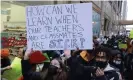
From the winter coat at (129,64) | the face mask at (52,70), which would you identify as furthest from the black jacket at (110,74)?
the winter coat at (129,64)

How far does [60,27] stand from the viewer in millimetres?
4793

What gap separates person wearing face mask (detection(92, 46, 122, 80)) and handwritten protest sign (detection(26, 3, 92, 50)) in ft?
0.64

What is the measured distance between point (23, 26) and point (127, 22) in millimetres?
72495

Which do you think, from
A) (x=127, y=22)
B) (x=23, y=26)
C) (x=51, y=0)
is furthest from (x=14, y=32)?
(x=127, y=22)

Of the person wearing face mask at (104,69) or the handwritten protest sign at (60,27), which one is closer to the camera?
the person wearing face mask at (104,69)

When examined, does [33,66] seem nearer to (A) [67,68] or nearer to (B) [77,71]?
(A) [67,68]

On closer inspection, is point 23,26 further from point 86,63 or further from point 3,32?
point 86,63

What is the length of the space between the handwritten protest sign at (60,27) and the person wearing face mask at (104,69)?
0.64 feet

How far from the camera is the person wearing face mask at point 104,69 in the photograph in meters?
4.31

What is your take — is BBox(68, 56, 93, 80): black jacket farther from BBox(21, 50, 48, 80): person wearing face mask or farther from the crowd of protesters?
BBox(21, 50, 48, 80): person wearing face mask

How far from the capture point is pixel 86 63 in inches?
226

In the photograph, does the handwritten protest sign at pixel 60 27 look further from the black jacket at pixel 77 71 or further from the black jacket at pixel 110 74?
the black jacket at pixel 110 74

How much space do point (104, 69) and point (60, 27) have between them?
32.2 inches

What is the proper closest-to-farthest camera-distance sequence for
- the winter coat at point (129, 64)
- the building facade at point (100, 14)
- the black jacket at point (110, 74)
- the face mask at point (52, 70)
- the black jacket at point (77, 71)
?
Answer: the face mask at point (52, 70)
the black jacket at point (110, 74)
the black jacket at point (77, 71)
the winter coat at point (129, 64)
the building facade at point (100, 14)
